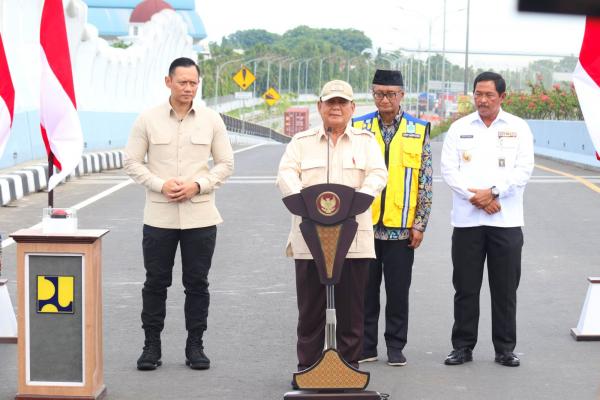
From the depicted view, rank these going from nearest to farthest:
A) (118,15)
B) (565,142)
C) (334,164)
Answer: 1. (334,164)
2. (565,142)
3. (118,15)

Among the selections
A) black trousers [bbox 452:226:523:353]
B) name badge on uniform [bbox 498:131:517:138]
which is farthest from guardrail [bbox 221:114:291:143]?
name badge on uniform [bbox 498:131:517:138]

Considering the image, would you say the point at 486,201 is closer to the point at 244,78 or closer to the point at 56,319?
the point at 56,319

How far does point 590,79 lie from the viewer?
26.0 ft

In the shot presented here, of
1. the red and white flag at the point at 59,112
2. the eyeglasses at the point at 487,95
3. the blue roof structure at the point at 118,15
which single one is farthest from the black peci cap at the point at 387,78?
the blue roof structure at the point at 118,15

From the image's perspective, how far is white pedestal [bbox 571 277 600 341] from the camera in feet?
25.9

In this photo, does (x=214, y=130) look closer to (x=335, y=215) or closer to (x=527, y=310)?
(x=335, y=215)

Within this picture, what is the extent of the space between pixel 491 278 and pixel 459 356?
53cm

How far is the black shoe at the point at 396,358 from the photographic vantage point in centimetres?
711

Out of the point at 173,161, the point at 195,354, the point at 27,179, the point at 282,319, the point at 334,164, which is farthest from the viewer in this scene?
the point at 27,179

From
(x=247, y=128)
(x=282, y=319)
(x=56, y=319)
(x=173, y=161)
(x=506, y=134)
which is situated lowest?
(x=247, y=128)

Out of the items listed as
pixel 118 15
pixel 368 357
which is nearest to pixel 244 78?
pixel 368 357

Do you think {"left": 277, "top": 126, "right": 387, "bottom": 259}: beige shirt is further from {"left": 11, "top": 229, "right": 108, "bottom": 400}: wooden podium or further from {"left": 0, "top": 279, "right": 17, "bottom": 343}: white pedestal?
{"left": 0, "top": 279, "right": 17, "bottom": 343}: white pedestal

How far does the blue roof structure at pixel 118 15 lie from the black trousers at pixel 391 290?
460 feet

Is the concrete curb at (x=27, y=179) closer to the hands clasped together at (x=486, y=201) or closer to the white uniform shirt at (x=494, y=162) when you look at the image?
the white uniform shirt at (x=494, y=162)
